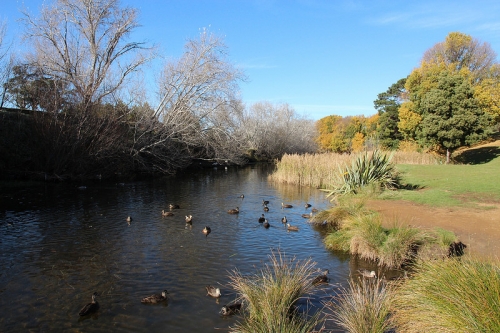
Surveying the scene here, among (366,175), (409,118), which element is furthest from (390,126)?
(366,175)

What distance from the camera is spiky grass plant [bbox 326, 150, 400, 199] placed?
16297 mm

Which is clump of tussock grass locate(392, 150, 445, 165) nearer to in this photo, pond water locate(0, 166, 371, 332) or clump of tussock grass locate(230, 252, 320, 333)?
pond water locate(0, 166, 371, 332)

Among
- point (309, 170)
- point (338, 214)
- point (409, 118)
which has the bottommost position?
point (338, 214)

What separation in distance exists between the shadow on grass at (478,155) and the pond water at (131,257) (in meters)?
23.3

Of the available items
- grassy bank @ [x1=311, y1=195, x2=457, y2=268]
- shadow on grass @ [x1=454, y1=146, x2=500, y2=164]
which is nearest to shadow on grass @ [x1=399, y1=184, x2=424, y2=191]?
grassy bank @ [x1=311, y1=195, x2=457, y2=268]

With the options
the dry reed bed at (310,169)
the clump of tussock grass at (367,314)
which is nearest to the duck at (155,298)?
the clump of tussock grass at (367,314)

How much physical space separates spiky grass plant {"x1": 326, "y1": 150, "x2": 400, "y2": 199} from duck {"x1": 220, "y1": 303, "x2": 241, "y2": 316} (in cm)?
1073

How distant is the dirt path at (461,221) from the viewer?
858cm

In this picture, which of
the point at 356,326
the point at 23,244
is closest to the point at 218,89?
the point at 23,244

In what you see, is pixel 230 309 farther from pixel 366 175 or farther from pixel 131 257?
pixel 366 175

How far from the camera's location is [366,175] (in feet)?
53.9

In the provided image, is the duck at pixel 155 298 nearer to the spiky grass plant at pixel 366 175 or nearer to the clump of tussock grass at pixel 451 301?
Answer: the clump of tussock grass at pixel 451 301

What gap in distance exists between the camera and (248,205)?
1759 cm

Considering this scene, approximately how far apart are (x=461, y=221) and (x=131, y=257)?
948cm
